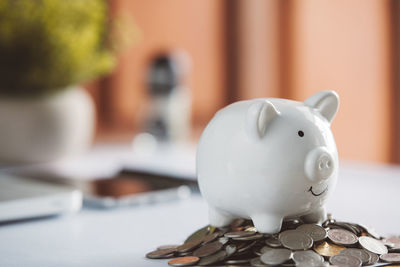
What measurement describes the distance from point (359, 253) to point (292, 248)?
0.08 m

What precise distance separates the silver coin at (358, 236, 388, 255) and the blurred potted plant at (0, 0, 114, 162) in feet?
3.12

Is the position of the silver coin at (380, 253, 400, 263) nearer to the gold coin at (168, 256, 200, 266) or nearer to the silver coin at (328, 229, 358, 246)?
the silver coin at (328, 229, 358, 246)

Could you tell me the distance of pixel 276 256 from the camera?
2.01ft

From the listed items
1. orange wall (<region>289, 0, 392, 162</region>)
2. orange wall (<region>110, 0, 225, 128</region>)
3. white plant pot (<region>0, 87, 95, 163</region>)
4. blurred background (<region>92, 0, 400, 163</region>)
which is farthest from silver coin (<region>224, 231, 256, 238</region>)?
orange wall (<region>110, 0, 225, 128</region>)

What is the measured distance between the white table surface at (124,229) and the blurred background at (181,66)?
0.53 m

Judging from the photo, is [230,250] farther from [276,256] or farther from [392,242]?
[392,242]

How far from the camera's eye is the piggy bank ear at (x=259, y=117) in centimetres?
64

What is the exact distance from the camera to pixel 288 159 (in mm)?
641

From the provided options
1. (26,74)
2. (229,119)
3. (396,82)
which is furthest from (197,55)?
(229,119)

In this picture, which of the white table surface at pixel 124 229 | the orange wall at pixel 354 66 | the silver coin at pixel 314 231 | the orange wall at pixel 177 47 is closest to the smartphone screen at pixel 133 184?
the white table surface at pixel 124 229

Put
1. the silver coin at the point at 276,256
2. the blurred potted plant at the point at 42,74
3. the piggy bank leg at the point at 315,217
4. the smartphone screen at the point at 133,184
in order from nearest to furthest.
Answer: the silver coin at the point at 276,256 → the piggy bank leg at the point at 315,217 → the smartphone screen at the point at 133,184 → the blurred potted plant at the point at 42,74

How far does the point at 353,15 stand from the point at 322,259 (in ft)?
6.79

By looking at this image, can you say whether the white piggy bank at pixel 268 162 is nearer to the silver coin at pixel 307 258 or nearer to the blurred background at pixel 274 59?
the silver coin at pixel 307 258

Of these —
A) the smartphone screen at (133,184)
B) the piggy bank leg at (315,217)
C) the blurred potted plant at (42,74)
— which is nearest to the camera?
the piggy bank leg at (315,217)
